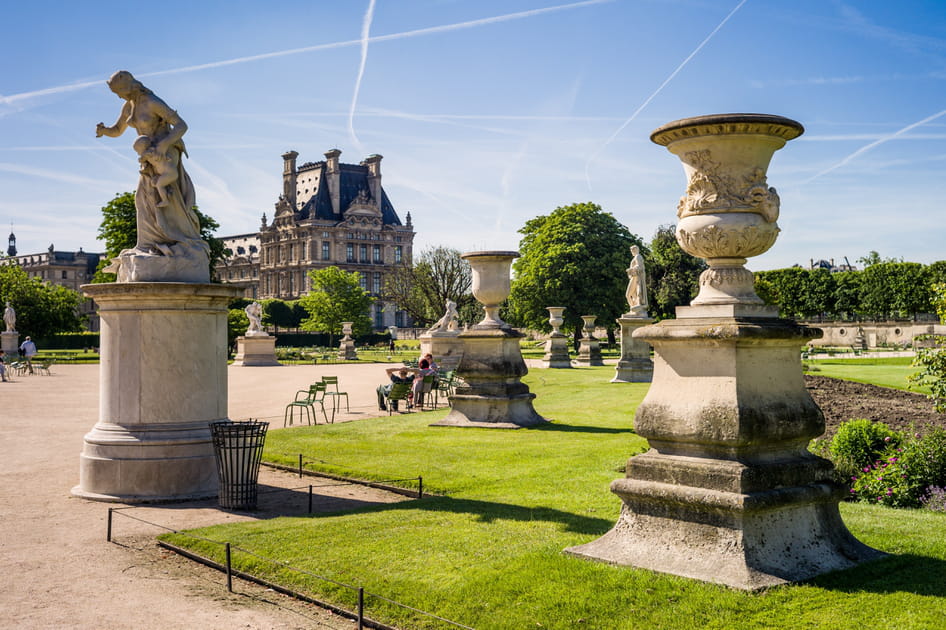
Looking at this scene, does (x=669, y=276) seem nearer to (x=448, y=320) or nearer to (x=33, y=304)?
(x=448, y=320)

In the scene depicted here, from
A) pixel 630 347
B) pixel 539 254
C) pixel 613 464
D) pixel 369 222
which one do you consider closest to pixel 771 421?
pixel 613 464

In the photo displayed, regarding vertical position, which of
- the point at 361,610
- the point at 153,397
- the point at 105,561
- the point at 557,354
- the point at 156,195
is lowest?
the point at 105,561

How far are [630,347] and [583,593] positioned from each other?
1954 cm

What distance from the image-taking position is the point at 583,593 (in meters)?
4.86

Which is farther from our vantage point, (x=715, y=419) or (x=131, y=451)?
(x=131, y=451)

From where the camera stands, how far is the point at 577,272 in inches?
1903

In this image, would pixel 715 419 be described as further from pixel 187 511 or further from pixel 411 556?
pixel 187 511

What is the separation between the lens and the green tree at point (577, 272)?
48.6 m

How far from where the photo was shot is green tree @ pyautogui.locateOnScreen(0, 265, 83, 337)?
56.5 metres

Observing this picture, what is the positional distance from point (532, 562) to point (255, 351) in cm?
3653

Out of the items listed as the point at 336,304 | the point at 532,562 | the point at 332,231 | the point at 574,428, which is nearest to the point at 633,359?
the point at 574,428

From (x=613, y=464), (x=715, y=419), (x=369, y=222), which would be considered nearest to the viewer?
(x=715, y=419)

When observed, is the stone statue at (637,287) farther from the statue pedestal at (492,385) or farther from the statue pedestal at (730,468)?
the statue pedestal at (730,468)

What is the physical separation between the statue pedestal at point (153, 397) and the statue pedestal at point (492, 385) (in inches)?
227
